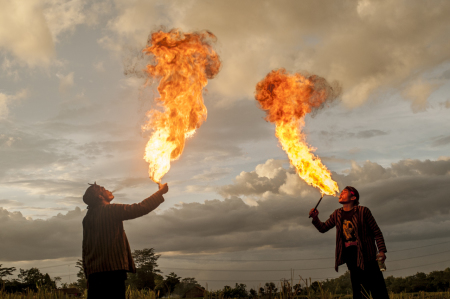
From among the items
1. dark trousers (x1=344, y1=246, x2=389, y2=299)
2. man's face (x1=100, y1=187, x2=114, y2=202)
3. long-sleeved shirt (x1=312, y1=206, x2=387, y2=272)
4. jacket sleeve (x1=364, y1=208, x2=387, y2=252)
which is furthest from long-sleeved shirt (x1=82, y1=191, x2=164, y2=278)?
jacket sleeve (x1=364, y1=208, x2=387, y2=252)

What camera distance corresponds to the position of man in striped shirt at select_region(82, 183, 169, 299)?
670cm

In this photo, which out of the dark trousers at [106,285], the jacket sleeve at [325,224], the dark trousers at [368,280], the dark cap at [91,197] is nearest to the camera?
the dark trousers at [106,285]

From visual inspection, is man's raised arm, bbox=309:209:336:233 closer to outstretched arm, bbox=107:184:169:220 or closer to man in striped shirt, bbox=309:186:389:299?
man in striped shirt, bbox=309:186:389:299

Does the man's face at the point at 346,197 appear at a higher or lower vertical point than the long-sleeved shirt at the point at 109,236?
higher

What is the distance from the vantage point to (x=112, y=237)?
6.84 m

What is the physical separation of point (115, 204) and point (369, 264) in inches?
216

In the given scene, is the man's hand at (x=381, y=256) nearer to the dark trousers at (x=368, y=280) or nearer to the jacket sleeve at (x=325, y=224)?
the dark trousers at (x=368, y=280)

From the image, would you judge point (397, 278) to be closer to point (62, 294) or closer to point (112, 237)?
point (62, 294)

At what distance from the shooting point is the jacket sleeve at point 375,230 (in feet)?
28.1

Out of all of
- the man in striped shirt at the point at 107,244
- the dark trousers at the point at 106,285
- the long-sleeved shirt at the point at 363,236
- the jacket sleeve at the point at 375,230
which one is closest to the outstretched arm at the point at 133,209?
the man in striped shirt at the point at 107,244

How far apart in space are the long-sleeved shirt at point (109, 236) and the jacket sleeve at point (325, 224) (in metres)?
4.56

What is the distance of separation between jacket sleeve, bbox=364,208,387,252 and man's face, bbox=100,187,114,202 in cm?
559

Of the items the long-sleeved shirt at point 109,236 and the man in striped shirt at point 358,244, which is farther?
the man in striped shirt at point 358,244

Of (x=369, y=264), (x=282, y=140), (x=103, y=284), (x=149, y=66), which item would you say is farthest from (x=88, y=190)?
(x=282, y=140)
